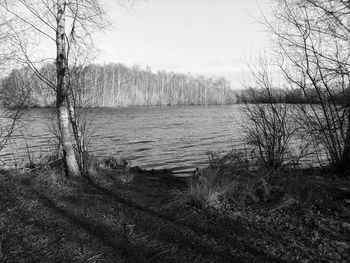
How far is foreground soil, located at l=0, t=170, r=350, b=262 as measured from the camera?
9.52ft

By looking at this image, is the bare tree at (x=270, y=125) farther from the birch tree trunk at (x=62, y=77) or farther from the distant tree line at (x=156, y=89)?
the distant tree line at (x=156, y=89)

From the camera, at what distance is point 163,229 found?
3547 millimetres

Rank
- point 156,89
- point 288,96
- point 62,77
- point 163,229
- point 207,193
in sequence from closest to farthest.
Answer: point 163,229
point 207,193
point 62,77
point 288,96
point 156,89

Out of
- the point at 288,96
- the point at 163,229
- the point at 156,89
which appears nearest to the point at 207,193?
the point at 163,229

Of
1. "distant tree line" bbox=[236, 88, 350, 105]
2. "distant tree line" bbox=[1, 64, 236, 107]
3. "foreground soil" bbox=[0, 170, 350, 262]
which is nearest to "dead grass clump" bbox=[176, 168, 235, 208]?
"foreground soil" bbox=[0, 170, 350, 262]

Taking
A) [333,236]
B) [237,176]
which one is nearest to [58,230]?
[237,176]

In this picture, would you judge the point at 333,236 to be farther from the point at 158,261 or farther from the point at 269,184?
the point at 158,261

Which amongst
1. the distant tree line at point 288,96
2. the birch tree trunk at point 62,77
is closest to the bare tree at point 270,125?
the distant tree line at point 288,96

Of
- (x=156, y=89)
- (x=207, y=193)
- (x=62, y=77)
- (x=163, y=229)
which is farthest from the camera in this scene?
A: (x=156, y=89)

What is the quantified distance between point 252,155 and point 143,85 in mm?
77642

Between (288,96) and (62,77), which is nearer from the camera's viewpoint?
(62,77)

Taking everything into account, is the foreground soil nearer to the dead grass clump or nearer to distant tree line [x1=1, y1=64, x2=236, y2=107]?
the dead grass clump

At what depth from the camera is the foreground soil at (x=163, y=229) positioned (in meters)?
2.90

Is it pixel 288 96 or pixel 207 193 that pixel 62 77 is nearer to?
pixel 207 193
